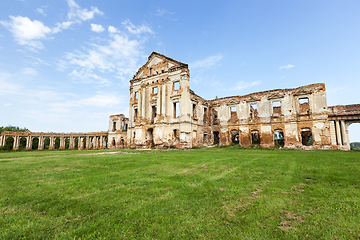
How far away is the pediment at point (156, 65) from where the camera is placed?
26.0m

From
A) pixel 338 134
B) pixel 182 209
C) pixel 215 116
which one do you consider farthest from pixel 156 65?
pixel 182 209

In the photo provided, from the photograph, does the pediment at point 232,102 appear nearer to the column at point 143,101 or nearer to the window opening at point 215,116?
the window opening at point 215,116

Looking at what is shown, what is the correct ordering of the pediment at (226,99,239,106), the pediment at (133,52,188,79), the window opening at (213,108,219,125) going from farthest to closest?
1. the window opening at (213,108,219,125)
2. the pediment at (226,99,239,106)
3. the pediment at (133,52,188,79)

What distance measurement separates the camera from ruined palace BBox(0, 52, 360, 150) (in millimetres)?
20688

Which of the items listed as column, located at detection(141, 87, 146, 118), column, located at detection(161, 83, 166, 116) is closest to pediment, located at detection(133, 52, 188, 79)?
A: column, located at detection(141, 87, 146, 118)

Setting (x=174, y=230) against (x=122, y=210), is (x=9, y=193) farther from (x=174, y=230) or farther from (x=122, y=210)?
(x=174, y=230)

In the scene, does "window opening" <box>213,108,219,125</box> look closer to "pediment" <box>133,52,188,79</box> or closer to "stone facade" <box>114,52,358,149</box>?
"stone facade" <box>114,52,358,149</box>

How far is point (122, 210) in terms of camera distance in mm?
3562

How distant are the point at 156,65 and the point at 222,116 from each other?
1377 cm

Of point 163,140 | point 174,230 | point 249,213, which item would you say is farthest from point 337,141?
point 174,230

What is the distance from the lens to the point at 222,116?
2803cm

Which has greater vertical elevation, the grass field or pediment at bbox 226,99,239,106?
pediment at bbox 226,99,239,106

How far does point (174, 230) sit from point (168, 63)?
1027 inches

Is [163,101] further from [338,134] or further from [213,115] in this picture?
[338,134]
